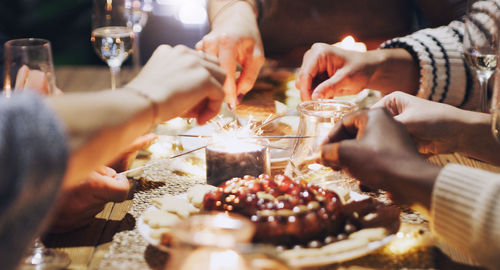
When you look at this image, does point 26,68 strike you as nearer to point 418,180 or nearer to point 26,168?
point 26,168

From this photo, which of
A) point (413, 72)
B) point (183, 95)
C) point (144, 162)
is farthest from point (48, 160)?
point (413, 72)

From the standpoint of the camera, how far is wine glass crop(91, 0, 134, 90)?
1929 millimetres

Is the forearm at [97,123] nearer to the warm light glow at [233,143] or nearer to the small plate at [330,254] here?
the small plate at [330,254]

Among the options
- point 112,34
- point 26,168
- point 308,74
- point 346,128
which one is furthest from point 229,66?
point 26,168

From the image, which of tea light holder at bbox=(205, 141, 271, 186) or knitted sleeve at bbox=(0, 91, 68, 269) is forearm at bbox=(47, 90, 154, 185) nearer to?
knitted sleeve at bbox=(0, 91, 68, 269)

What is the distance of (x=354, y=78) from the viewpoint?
5.19 feet

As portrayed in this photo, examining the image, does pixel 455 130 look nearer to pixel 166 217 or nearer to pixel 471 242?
Answer: pixel 471 242

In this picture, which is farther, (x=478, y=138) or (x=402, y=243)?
(x=478, y=138)

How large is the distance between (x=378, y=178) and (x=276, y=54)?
6.18 feet

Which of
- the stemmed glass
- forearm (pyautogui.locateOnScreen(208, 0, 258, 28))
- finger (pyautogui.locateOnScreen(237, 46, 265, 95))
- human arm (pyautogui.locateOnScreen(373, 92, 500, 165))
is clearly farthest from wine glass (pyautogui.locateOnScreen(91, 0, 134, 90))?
human arm (pyautogui.locateOnScreen(373, 92, 500, 165))

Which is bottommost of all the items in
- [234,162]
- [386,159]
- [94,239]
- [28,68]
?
[94,239]

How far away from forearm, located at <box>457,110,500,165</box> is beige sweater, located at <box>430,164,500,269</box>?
0.41m

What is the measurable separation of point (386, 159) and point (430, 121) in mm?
338

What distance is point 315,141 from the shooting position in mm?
1109
